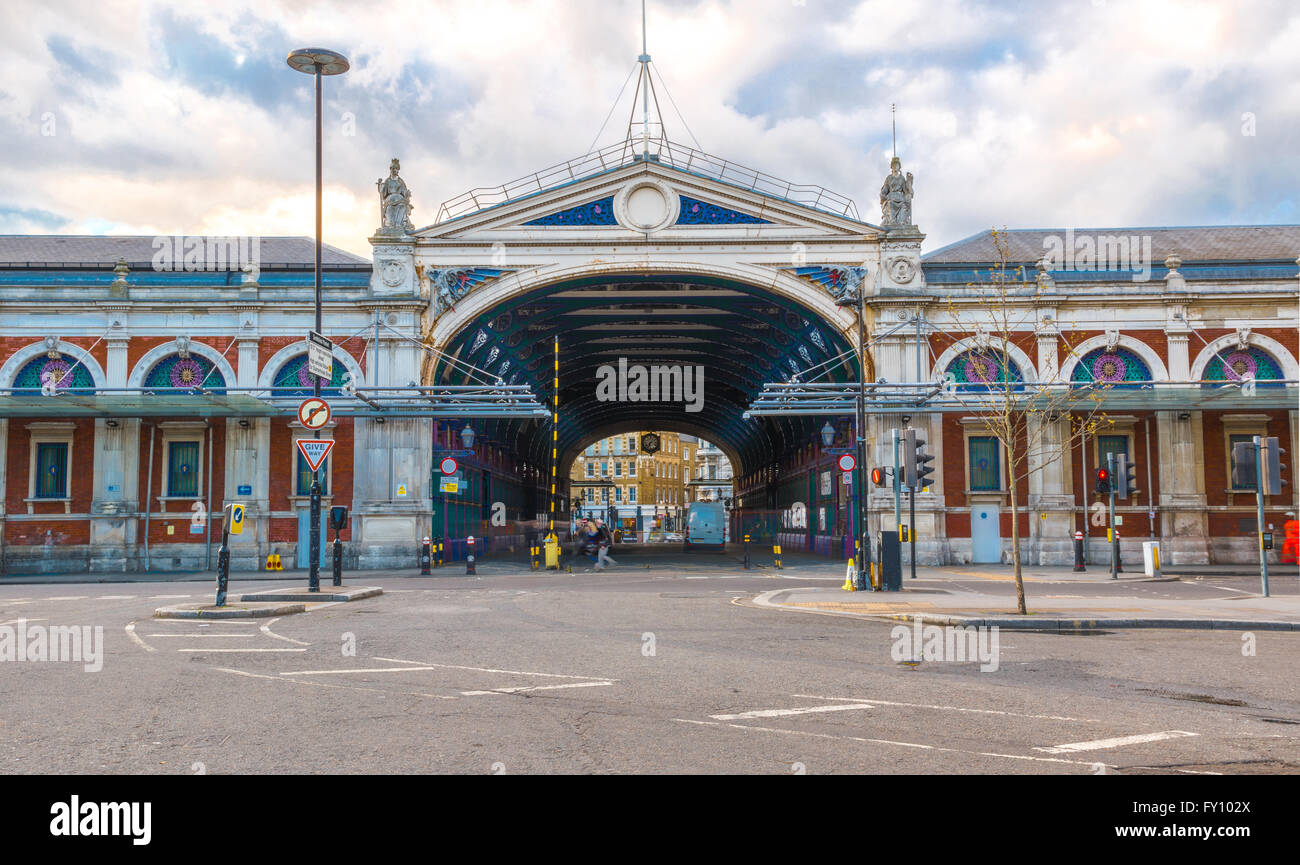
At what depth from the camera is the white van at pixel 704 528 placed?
54.4m

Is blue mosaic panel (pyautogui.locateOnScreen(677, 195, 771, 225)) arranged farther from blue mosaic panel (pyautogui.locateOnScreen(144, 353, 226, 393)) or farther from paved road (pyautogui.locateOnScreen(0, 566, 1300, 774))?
paved road (pyautogui.locateOnScreen(0, 566, 1300, 774))

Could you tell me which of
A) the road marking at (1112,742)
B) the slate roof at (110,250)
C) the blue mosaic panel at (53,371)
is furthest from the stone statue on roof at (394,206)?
the road marking at (1112,742)

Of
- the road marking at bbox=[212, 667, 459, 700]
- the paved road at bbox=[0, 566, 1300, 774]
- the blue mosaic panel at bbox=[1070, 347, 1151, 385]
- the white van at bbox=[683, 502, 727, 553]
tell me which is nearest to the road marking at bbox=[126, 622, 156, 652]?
the paved road at bbox=[0, 566, 1300, 774]

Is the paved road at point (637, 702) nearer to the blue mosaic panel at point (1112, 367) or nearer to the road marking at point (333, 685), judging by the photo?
the road marking at point (333, 685)

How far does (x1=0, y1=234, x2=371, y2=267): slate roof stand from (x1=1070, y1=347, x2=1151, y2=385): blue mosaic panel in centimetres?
2545

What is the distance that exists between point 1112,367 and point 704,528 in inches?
1031

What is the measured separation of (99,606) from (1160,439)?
29.7 meters

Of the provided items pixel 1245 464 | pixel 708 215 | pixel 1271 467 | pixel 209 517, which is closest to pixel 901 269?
pixel 708 215

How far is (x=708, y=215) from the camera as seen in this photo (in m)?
33.0

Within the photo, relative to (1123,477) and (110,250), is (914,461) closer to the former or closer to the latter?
(1123,477)

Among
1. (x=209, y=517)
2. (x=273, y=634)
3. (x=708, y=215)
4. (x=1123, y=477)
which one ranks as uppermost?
(x=708, y=215)

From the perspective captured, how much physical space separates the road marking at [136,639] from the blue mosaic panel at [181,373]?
19742 millimetres
